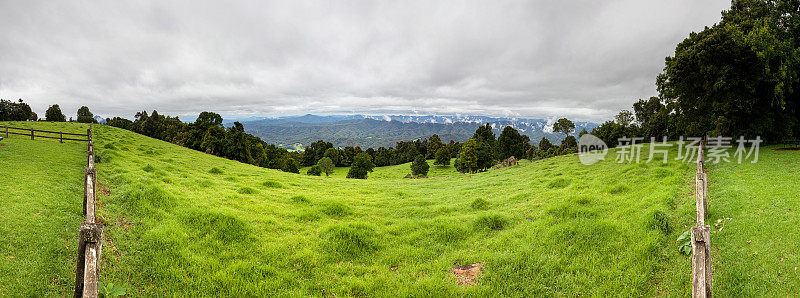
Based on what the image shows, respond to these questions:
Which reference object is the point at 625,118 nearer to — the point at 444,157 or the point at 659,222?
the point at 444,157

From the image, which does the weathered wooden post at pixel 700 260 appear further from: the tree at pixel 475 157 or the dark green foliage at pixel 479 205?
the tree at pixel 475 157

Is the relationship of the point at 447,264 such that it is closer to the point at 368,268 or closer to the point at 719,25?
the point at 368,268

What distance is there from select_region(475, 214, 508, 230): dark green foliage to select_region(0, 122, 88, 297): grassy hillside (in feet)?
31.1

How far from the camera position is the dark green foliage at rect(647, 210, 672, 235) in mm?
7598

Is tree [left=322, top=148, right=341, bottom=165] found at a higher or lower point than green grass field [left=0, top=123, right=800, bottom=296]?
lower

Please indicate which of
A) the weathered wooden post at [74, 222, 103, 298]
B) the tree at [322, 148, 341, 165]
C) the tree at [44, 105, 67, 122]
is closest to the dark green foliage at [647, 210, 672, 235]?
the weathered wooden post at [74, 222, 103, 298]

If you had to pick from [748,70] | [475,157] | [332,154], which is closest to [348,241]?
[748,70]

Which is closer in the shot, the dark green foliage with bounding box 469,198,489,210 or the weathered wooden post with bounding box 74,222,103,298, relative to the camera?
the weathered wooden post with bounding box 74,222,103,298

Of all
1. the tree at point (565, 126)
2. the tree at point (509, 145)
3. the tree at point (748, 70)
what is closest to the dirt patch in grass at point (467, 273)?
the tree at point (748, 70)

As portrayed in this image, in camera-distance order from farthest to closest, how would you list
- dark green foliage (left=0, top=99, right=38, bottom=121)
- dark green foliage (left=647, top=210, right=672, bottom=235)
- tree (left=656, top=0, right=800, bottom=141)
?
dark green foliage (left=0, top=99, right=38, bottom=121) < tree (left=656, top=0, right=800, bottom=141) < dark green foliage (left=647, top=210, right=672, bottom=235)

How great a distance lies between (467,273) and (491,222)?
11.5 feet

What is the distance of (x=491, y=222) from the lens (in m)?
9.02

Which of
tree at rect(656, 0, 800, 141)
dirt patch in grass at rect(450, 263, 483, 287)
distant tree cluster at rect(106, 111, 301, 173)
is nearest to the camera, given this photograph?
dirt patch in grass at rect(450, 263, 483, 287)

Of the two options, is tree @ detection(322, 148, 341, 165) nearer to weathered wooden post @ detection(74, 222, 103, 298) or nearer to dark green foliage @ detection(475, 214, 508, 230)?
dark green foliage @ detection(475, 214, 508, 230)
